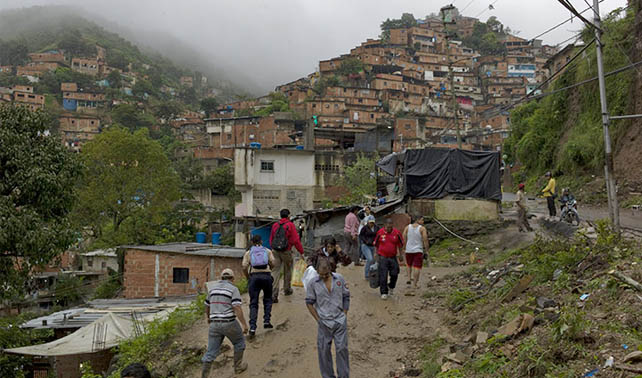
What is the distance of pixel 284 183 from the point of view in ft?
112

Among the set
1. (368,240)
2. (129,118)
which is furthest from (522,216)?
(129,118)

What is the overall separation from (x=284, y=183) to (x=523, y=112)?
60.0 feet

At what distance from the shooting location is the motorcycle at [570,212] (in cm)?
1272

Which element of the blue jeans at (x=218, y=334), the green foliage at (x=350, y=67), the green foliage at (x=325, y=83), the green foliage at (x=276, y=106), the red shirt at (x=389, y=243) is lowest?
the blue jeans at (x=218, y=334)

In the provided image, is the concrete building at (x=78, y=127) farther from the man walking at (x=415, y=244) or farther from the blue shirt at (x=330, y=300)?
the blue shirt at (x=330, y=300)

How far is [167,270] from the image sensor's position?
21.6 m

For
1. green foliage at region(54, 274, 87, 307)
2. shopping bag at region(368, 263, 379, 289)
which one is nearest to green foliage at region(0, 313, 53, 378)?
shopping bag at region(368, 263, 379, 289)

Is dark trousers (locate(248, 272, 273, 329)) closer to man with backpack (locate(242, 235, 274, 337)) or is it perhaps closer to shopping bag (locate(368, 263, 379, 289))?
man with backpack (locate(242, 235, 274, 337))

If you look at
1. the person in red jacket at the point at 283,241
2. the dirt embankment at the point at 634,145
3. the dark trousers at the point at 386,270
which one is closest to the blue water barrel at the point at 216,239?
the dirt embankment at the point at 634,145

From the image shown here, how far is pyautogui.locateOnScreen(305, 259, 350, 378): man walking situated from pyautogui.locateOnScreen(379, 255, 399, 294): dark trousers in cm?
339

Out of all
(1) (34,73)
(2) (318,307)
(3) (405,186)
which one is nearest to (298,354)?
(2) (318,307)

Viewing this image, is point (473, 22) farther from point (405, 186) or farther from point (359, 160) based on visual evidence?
point (405, 186)

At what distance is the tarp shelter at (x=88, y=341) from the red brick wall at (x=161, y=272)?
9.01m

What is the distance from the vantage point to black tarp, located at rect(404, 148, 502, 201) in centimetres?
1681
